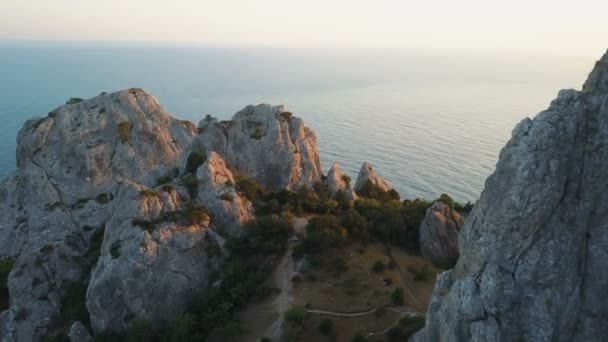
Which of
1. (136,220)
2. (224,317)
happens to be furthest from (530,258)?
(136,220)

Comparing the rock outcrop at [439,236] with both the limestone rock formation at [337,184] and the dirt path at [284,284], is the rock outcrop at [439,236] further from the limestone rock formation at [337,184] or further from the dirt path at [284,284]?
the dirt path at [284,284]

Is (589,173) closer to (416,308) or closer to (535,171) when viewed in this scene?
(535,171)

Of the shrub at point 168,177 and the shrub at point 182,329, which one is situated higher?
the shrub at point 168,177

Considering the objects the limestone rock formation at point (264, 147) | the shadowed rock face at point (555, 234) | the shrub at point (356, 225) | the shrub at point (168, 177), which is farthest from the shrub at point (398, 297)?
the shrub at point (168, 177)

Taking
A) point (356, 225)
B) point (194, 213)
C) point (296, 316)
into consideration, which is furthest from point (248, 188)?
point (296, 316)

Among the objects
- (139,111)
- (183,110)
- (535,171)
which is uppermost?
(535,171)

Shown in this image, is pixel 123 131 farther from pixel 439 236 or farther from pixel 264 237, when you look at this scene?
pixel 439 236

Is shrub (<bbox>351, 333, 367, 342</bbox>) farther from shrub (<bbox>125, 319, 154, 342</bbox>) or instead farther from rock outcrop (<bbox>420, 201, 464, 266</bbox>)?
shrub (<bbox>125, 319, 154, 342</bbox>)
